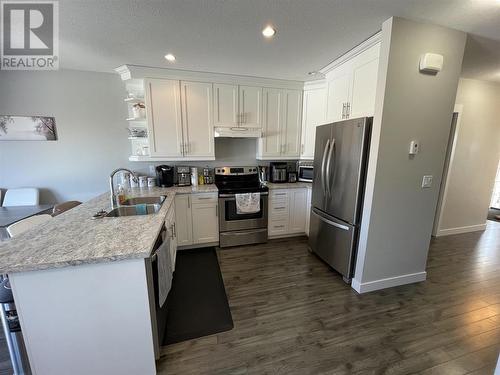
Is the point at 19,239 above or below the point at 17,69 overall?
below

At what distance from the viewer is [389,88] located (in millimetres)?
1796

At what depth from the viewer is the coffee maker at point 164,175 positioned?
3.06 metres

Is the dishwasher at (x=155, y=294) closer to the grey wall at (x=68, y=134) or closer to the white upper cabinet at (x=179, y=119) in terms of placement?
the white upper cabinet at (x=179, y=119)

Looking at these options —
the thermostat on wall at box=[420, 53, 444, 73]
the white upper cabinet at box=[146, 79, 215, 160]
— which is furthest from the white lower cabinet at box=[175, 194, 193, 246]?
the thermostat on wall at box=[420, 53, 444, 73]

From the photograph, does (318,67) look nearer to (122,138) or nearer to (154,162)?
(154,162)

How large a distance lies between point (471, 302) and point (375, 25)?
280 cm

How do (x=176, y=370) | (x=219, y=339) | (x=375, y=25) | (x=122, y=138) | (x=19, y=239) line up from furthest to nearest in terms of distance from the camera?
(x=122, y=138) → (x=375, y=25) → (x=219, y=339) → (x=176, y=370) → (x=19, y=239)

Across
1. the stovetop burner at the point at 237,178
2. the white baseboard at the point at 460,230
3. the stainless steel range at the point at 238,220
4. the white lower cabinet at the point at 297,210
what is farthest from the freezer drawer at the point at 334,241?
the white baseboard at the point at 460,230

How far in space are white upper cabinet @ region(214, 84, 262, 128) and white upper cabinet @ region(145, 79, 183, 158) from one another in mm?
561

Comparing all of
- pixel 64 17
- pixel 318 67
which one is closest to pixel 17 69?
pixel 64 17

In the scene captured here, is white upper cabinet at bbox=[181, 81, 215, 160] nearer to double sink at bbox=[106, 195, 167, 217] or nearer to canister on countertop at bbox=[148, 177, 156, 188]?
canister on countertop at bbox=[148, 177, 156, 188]

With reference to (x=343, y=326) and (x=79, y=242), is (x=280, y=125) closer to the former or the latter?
(x=343, y=326)

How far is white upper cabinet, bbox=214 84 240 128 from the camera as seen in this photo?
9.85 feet

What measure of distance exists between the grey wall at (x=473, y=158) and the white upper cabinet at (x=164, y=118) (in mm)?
4257
